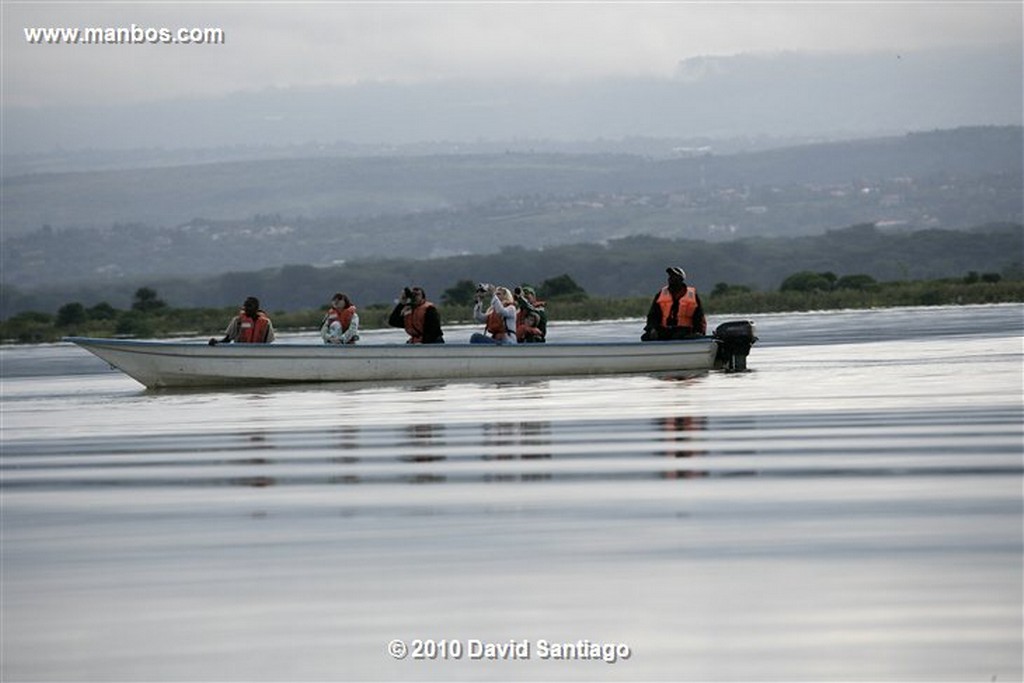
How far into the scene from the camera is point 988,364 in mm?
34656

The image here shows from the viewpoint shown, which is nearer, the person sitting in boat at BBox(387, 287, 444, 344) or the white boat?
the white boat

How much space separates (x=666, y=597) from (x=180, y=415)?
18.5m

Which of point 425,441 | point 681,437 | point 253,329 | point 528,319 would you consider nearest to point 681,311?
point 528,319

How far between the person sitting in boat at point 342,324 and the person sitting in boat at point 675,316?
5020 millimetres

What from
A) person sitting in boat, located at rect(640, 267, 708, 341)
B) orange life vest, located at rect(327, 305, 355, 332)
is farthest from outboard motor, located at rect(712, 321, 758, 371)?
orange life vest, located at rect(327, 305, 355, 332)

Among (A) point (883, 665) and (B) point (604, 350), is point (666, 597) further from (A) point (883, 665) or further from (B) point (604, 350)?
(B) point (604, 350)

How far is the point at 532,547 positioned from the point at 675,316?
75.6 ft

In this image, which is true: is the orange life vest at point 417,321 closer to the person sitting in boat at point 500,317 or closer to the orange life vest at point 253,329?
the person sitting in boat at point 500,317

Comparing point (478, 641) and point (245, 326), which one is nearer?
point (478, 641)

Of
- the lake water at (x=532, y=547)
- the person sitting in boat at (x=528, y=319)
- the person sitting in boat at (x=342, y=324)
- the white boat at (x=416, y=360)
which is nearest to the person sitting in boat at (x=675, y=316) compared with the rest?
the white boat at (x=416, y=360)

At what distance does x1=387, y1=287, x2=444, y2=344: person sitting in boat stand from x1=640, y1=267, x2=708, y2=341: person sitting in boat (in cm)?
354

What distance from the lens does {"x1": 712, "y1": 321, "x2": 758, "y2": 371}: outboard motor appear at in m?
36.6

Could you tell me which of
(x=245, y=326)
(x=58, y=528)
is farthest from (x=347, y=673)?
(x=245, y=326)

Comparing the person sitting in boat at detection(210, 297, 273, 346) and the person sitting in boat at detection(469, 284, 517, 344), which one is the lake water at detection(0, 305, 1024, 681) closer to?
the person sitting in boat at detection(469, 284, 517, 344)
